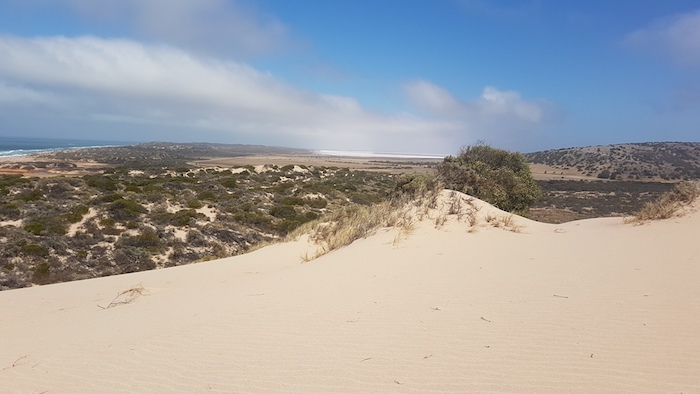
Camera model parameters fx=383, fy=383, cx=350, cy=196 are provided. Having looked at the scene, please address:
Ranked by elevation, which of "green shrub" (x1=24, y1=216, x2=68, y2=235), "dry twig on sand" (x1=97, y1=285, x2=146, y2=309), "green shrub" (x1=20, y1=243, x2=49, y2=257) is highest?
"dry twig on sand" (x1=97, y1=285, x2=146, y2=309)

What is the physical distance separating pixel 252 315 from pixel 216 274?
5.13 metres

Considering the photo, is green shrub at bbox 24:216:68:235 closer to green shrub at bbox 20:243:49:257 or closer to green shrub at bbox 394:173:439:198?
green shrub at bbox 20:243:49:257

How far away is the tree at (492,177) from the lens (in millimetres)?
17938

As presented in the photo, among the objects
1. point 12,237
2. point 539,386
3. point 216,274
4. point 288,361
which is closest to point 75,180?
point 12,237

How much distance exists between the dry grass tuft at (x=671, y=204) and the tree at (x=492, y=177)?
7047mm

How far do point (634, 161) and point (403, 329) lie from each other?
10396 centimetres

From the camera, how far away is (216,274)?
31.2ft

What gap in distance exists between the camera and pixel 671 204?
10.2 m

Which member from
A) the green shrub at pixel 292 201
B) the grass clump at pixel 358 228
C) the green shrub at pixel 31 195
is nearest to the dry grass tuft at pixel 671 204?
the grass clump at pixel 358 228

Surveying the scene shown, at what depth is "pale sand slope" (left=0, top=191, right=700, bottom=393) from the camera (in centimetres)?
310

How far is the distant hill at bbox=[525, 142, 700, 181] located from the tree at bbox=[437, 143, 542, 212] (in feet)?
188

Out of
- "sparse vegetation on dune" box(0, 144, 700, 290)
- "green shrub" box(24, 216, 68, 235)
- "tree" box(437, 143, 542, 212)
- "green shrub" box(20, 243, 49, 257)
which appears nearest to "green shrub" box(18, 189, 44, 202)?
"sparse vegetation on dune" box(0, 144, 700, 290)

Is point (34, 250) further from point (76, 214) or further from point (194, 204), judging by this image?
point (194, 204)

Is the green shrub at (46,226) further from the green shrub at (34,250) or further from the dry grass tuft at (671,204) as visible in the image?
the dry grass tuft at (671,204)
